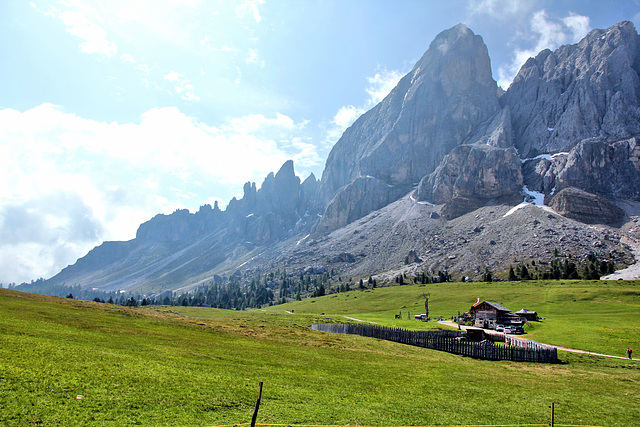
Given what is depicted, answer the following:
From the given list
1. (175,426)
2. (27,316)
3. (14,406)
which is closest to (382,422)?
(175,426)

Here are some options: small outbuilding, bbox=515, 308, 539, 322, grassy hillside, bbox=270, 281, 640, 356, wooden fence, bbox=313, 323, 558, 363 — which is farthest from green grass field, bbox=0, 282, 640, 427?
small outbuilding, bbox=515, 308, 539, 322

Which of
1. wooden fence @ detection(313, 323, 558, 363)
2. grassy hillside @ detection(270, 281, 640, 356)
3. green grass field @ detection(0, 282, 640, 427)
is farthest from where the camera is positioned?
grassy hillside @ detection(270, 281, 640, 356)

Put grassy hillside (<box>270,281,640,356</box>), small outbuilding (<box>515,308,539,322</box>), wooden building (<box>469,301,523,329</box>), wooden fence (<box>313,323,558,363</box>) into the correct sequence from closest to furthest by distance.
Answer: wooden fence (<box>313,323,558,363</box>), grassy hillside (<box>270,281,640,356</box>), wooden building (<box>469,301,523,329</box>), small outbuilding (<box>515,308,539,322</box>)

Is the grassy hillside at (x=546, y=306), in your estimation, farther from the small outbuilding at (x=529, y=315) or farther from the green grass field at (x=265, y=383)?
the green grass field at (x=265, y=383)

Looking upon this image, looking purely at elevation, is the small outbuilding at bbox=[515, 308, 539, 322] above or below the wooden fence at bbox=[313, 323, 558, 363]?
below

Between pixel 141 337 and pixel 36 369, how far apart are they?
16722 millimetres

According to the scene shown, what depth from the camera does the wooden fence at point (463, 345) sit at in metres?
45.6

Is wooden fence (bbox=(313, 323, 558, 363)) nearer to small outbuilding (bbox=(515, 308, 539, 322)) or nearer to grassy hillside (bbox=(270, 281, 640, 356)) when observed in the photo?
Result: grassy hillside (bbox=(270, 281, 640, 356))

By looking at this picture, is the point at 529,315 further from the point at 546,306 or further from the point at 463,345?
the point at 463,345

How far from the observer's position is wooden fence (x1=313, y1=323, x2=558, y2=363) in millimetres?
45562

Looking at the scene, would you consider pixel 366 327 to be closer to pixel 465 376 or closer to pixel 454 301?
pixel 465 376

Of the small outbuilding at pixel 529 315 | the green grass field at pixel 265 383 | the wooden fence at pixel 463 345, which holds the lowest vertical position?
the small outbuilding at pixel 529 315

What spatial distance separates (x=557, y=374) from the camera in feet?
119

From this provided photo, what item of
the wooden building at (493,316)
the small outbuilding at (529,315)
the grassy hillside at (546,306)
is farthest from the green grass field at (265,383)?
the small outbuilding at (529,315)
